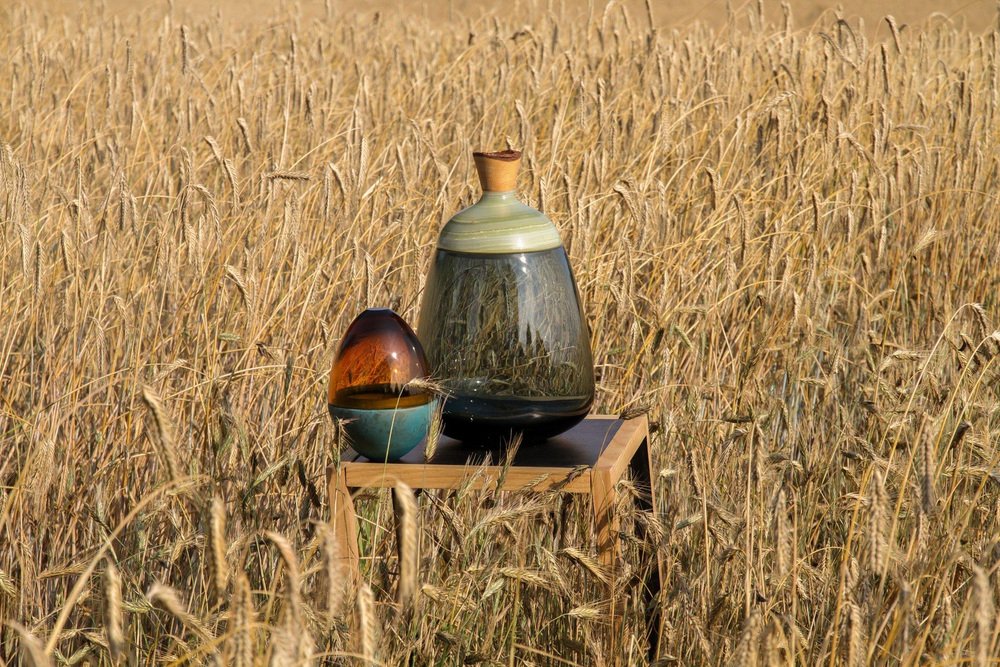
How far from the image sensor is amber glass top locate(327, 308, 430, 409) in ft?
4.95

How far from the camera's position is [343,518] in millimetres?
1561

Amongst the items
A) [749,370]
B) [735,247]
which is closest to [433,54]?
[735,247]

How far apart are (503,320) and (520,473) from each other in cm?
21

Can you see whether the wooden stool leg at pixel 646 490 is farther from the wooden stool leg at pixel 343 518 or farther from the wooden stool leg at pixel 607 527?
the wooden stool leg at pixel 343 518

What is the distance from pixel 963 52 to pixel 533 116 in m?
2.49

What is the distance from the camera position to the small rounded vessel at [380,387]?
4.95ft

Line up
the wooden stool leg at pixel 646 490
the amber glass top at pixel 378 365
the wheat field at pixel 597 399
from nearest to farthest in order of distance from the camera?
the wheat field at pixel 597 399, the amber glass top at pixel 378 365, the wooden stool leg at pixel 646 490

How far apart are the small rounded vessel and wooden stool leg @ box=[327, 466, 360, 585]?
56mm

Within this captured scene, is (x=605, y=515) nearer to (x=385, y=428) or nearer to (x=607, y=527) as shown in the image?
(x=607, y=527)

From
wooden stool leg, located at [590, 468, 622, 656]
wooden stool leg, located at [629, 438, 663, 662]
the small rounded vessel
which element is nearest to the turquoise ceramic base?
the small rounded vessel

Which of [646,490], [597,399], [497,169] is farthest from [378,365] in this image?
[597,399]

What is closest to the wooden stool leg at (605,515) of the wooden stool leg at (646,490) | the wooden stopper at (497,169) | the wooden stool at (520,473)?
the wooden stool at (520,473)

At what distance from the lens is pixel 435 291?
1.58 meters

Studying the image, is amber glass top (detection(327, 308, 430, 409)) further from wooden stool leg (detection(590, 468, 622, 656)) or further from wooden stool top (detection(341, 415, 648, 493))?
wooden stool leg (detection(590, 468, 622, 656))
